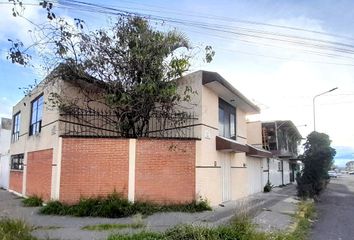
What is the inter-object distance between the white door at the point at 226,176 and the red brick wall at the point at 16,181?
38.2ft

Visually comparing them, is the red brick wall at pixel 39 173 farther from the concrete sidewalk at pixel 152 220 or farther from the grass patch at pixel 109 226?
the grass patch at pixel 109 226

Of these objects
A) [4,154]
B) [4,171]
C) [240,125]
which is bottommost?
[4,171]

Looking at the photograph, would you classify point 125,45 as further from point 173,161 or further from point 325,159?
point 325,159

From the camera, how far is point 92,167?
566 inches

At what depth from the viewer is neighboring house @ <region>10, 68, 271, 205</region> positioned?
1439cm

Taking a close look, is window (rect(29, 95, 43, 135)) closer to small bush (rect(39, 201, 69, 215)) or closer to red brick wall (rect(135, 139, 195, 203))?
small bush (rect(39, 201, 69, 215))

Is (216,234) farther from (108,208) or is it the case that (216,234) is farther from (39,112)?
(39,112)

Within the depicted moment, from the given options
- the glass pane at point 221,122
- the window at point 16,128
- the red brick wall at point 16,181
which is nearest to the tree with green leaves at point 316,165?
the glass pane at point 221,122

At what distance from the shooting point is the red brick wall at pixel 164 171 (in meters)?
14.6

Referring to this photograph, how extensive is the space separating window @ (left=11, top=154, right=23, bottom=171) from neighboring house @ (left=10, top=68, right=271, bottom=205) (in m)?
3.49

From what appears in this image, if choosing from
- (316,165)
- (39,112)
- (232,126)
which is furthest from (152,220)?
(316,165)

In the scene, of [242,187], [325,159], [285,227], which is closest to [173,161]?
[285,227]

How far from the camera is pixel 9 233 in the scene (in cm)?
846

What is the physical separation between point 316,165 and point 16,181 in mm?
18966
